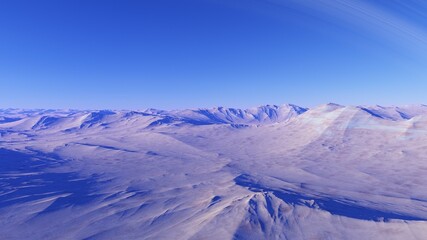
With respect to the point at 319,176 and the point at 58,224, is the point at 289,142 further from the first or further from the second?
the point at 58,224

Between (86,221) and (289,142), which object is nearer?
(86,221)

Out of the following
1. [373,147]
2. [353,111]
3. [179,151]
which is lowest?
[179,151]

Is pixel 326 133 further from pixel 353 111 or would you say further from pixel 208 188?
pixel 208 188

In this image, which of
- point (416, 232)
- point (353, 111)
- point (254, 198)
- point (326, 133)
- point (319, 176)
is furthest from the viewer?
point (353, 111)

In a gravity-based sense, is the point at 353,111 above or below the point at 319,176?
above

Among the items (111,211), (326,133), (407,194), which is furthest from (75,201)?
(326,133)

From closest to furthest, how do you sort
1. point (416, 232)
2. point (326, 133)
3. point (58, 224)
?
1. point (416, 232)
2. point (58, 224)
3. point (326, 133)
